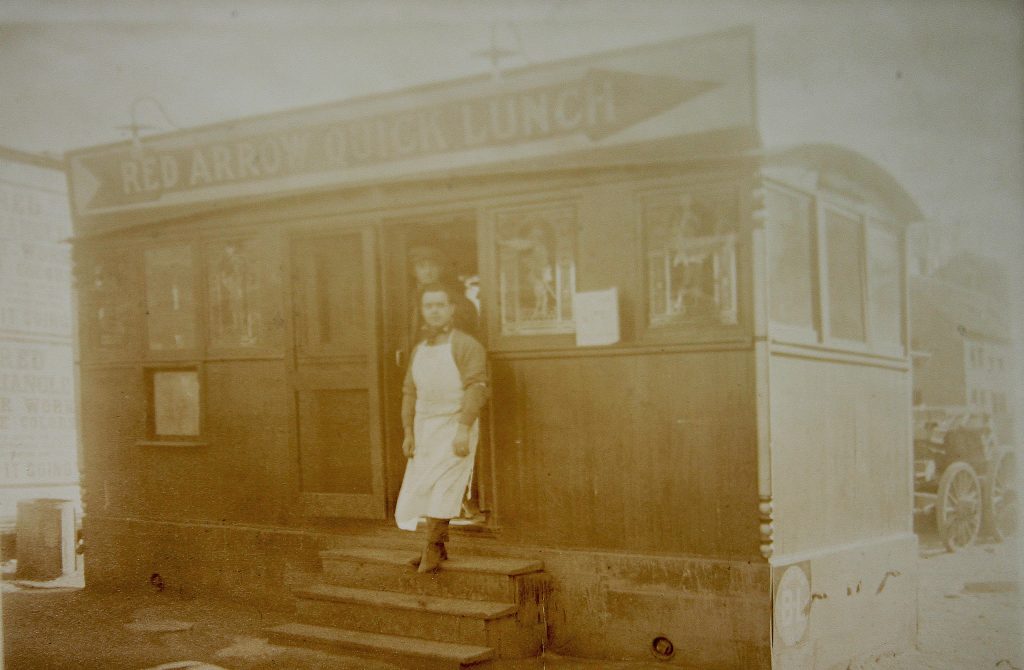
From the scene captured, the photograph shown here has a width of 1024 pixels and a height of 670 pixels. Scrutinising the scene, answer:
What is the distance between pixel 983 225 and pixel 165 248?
5.00 metres

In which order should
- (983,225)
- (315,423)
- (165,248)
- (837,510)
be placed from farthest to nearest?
1. (165,248)
2. (315,423)
3. (837,510)
4. (983,225)

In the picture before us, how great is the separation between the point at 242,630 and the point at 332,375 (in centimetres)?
161

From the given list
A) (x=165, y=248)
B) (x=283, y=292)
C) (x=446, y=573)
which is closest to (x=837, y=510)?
(x=446, y=573)

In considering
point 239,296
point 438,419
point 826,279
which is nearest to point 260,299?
point 239,296

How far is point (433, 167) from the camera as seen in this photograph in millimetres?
5551

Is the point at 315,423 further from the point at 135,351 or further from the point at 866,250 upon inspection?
the point at 866,250

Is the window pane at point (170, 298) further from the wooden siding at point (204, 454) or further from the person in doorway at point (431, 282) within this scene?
the person in doorway at point (431, 282)

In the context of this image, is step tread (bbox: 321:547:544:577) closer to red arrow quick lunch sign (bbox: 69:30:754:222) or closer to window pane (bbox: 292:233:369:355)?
window pane (bbox: 292:233:369:355)

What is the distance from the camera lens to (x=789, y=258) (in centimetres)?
485

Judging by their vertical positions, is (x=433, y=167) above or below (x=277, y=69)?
below

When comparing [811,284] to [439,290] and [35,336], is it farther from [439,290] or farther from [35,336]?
[35,336]

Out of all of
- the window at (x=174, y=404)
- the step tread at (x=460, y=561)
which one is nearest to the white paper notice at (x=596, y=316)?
the step tread at (x=460, y=561)

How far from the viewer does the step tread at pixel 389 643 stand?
480 centimetres

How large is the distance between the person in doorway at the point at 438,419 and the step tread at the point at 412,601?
19 cm
